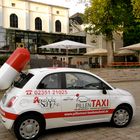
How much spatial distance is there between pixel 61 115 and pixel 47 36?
3749cm

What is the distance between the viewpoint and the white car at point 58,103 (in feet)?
21.3

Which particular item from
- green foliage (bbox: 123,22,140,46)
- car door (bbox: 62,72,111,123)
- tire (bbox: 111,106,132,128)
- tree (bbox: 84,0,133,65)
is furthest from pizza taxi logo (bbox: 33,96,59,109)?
green foliage (bbox: 123,22,140,46)

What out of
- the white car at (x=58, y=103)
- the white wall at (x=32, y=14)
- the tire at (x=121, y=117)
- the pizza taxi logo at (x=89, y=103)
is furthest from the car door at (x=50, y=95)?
the white wall at (x=32, y=14)

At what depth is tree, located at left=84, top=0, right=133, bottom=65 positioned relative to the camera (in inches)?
1022

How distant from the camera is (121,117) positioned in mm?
7652

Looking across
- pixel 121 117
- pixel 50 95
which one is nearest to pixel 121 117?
pixel 121 117

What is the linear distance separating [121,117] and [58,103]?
183 cm

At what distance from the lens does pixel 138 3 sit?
20188 mm

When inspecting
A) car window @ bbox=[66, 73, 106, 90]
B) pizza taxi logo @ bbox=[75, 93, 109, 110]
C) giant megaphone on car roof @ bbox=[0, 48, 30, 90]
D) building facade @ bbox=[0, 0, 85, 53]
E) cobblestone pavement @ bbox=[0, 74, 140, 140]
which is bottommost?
cobblestone pavement @ bbox=[0, 74, 140, 140]

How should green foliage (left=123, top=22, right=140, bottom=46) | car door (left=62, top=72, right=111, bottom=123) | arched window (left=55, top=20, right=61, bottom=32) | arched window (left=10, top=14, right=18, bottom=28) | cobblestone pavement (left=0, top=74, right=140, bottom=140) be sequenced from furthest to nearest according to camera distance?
arched window (left=55, top=20, right=61, bottom=32)
arched window (left=10, top=14, right=18, bottom=28)
green foliage (left=123, top=22, right=140, bottom=46)
car door (left=62, top=72, right=111, bottom=123)
cobblestone pavement (left=0, top=74, right=140, bottom=140)

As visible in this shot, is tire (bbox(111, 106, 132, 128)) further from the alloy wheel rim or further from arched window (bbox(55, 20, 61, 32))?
arched window (bbox(55, 20, 61, 32))

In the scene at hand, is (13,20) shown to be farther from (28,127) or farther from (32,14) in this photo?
(28,127)

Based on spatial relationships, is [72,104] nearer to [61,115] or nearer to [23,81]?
[61,115]

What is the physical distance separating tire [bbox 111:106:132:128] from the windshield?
2.36 m
